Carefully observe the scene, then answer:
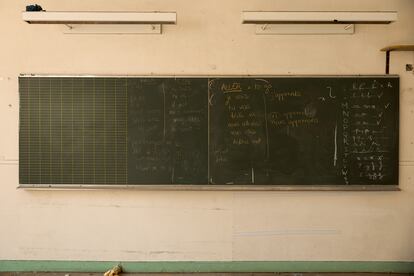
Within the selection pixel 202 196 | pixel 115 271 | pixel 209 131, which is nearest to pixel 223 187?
pixel 202 196

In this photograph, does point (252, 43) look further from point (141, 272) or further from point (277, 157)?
point (141, 272)

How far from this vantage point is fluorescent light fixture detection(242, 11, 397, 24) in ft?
9.15

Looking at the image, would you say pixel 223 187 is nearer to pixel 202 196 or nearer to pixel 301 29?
pixel 202 196

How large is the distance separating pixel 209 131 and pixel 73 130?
53.4 inches

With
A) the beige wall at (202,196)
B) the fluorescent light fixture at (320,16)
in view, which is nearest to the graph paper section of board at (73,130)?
the beige wall at (202,196)

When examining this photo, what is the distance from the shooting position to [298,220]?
3.33 m

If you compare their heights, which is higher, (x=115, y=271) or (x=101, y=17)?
(x=101, y=17)

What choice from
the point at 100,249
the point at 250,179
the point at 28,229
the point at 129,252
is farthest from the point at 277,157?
the point at 28,229

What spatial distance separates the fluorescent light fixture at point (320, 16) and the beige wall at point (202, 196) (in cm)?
42

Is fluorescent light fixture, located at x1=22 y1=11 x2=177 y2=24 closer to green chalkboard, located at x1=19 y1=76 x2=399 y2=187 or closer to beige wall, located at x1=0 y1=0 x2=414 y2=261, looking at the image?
beige wall, located at x1=0 y1=0 x2=414 y2=261

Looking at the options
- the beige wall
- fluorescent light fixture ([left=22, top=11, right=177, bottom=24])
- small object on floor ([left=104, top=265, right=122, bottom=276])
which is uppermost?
fluorescent light fixture ([left=22, top=11, right=177, bottom=24])

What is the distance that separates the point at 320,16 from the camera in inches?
111

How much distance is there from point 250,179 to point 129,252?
1.46 m

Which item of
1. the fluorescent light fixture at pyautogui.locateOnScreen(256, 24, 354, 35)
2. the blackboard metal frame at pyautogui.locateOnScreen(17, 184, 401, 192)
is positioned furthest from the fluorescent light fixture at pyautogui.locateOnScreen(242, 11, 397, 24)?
the blackboard metal frame at pyautogui.locateOnScreen(17, 184, 401, 192)
